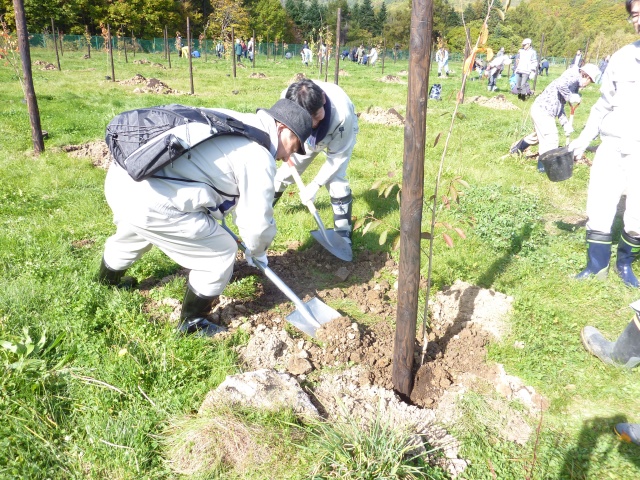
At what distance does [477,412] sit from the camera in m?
2.56

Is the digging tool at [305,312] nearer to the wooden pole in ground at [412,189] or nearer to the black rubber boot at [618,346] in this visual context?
the wooden pole in ground at [412,189]

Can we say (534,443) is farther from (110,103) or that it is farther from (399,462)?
(110,103)

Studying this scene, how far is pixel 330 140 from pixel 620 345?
281 cm

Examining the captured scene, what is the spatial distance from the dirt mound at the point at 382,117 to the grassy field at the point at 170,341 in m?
3.86

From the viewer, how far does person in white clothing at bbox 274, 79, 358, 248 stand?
348cm

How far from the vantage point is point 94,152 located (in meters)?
7.01

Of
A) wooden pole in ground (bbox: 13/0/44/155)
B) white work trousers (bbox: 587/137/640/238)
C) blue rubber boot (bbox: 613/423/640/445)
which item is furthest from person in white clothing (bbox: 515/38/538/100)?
blue rubber boot (bbox: 613/423/640/445)

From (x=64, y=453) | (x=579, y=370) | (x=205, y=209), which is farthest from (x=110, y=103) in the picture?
(x=579, y=370)

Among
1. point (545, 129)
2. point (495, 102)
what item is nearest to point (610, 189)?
point (545, 129)

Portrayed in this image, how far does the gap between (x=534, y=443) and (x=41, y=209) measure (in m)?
5.07

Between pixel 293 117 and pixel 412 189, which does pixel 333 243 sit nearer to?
pixel 293 117

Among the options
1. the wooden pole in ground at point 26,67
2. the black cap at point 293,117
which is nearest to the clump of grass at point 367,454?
the black cap at point 293,117

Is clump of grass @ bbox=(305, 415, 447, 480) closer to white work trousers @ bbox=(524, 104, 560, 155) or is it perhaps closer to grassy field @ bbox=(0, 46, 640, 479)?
grassy field @ bbox=(0, 46, 640, 479)

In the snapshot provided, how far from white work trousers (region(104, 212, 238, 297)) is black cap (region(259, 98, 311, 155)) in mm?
758
